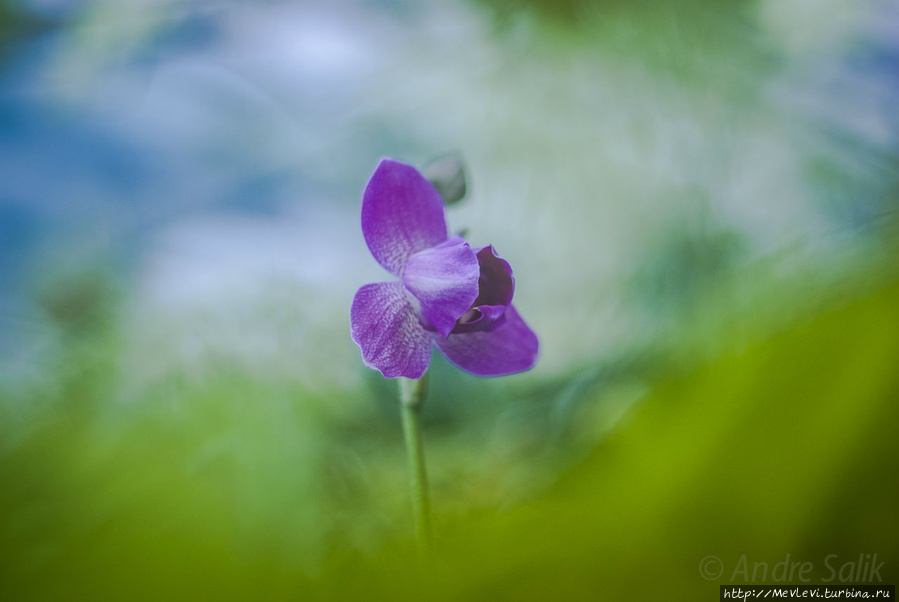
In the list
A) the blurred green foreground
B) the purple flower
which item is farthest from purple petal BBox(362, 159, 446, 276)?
the blurred green foreground

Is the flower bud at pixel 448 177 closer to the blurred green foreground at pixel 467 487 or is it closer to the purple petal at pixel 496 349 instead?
the purple petal at pixel 496 349

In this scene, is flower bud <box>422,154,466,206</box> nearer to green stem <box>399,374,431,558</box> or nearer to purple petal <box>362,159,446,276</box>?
purple petal <box>362,159,446,276</box>

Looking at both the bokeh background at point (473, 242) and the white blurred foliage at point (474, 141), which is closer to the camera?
the bokeh background at point (473, 242)

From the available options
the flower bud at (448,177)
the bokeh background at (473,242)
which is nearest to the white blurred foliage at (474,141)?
the bokeh background at (473,242)

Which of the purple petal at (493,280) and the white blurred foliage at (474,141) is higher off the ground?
the white blurred foliage at (474,141)

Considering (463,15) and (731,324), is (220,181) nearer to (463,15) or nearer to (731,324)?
(463,15)

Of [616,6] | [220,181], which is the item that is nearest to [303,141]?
[220,181]

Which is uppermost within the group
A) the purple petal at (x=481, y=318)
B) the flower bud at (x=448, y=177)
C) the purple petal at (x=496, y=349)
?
the flower bud at (x=448, y=177)
